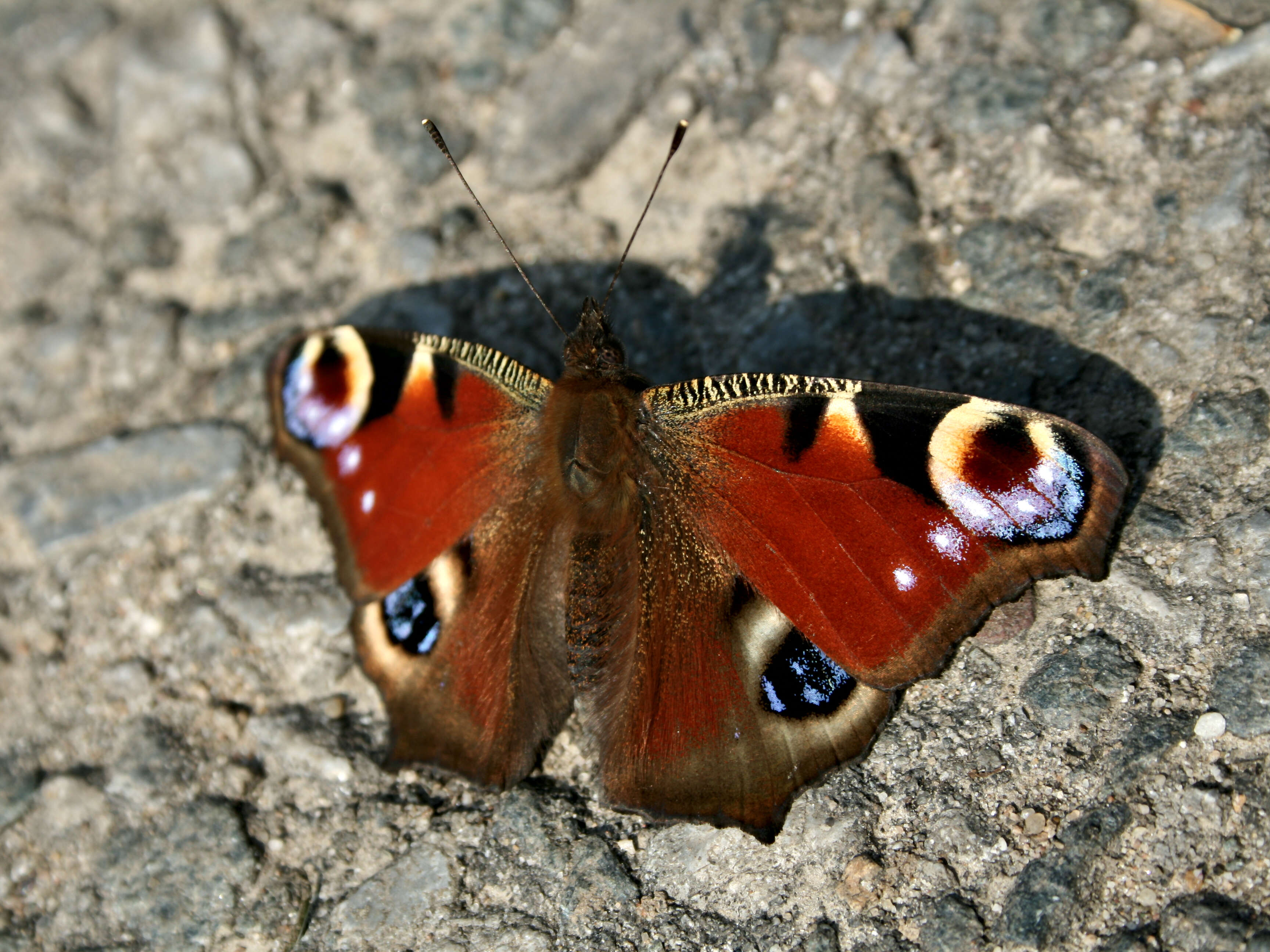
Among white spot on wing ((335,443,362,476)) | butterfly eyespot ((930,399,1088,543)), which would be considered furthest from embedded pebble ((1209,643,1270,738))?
white spot on wing ((335,443,362,476))

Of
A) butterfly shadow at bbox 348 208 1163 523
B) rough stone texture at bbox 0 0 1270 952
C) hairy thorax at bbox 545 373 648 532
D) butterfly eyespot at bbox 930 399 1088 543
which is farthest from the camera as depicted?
butterfly shadow at bbox 348 208 1163 523

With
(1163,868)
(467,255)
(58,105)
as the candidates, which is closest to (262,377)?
(467,255)

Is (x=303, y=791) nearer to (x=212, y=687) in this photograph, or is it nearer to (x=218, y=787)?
(x=218, y=787)

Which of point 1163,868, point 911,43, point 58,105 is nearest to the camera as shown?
point 1163,868

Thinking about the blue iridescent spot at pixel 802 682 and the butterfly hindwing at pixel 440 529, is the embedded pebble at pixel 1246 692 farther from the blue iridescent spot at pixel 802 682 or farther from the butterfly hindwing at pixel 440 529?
the butterfly hindwing at pixel 440 529

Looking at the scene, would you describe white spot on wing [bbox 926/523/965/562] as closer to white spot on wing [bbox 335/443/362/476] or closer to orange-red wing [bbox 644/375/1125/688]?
orange-red wing [bbox 644/375/1125/688]

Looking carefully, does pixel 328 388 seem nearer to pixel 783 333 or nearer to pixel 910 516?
pixel 783 333

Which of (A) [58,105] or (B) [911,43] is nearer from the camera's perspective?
(B) [911,43]

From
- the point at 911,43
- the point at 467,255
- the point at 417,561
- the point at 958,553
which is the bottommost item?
the point at 417,561
